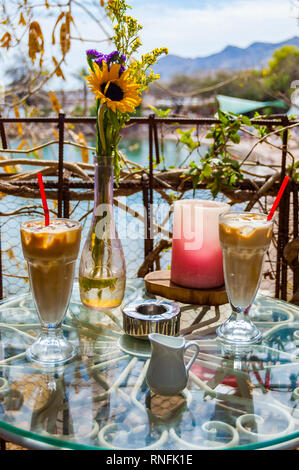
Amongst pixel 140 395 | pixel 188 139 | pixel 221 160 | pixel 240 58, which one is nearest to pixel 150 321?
pixel 140 395

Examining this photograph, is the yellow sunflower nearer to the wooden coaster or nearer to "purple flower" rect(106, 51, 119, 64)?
"purple flower" rect(106, 51, 119, 64)

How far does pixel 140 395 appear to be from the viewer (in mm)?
654

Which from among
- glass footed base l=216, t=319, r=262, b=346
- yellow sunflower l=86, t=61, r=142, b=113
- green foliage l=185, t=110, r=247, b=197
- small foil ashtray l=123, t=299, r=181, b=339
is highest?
yellow sunflower l=86, t=61, r=142, b=113

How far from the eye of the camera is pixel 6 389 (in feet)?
2.19

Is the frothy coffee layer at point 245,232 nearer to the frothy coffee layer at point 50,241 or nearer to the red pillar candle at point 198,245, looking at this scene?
the red pillar candle at point 198,245

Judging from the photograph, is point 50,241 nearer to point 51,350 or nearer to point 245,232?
point 51,350

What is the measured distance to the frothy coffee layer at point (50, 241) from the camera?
737 mm

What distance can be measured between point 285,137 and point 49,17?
1256 mm

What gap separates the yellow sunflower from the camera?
0.81 m

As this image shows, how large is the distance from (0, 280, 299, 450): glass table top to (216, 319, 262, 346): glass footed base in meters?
0.02

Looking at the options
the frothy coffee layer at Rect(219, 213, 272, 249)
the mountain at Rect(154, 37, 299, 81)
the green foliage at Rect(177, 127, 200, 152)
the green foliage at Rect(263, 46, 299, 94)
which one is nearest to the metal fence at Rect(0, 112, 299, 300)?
the green foliage at Rect(177, 127, 200, 152)

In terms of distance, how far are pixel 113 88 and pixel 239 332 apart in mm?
481
